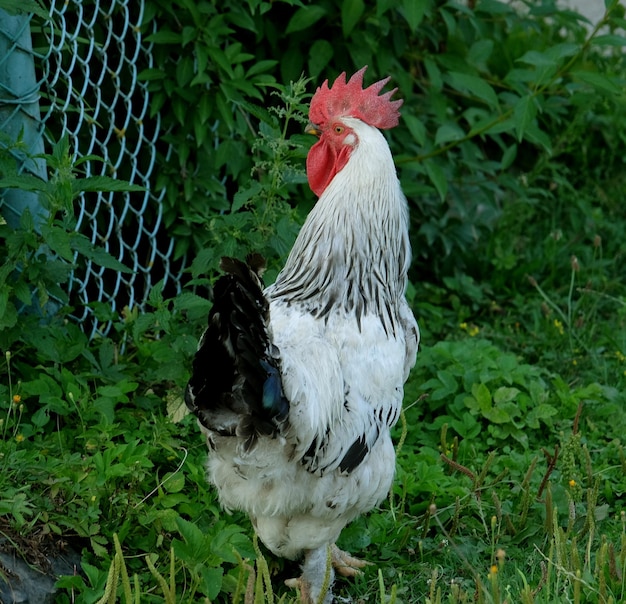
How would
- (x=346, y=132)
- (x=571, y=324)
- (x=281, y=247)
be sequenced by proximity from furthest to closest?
(x=571, y=324)
(x=281, y=247)
(x=346, y=132)

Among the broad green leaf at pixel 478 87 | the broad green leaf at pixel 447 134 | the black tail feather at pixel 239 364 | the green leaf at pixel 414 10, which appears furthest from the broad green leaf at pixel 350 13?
the black tail feather at pixel 239 364

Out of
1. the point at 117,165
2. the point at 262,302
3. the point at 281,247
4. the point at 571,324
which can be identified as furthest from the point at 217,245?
the point at 571,324

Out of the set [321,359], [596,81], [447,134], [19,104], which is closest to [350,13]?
[447,134]

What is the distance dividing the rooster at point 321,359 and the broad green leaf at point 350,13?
1.17m

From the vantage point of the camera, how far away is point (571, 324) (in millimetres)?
4730

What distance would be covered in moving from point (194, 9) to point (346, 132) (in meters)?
1.27

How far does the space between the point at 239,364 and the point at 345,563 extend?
1193 mm

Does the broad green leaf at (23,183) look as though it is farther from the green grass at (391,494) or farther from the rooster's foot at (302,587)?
the rooster's foot at (302,587)

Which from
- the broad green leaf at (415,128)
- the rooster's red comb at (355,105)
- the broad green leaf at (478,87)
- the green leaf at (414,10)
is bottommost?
the broad green leaf at (415,128)

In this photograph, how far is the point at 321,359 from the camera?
258cm

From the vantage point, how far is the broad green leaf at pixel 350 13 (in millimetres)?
4066

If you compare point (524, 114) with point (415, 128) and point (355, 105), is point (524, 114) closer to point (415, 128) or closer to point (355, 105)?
point (415, 128)

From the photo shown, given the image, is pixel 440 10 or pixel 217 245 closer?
pixel 217 245

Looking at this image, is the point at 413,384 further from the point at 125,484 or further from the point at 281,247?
the point at 125,484
